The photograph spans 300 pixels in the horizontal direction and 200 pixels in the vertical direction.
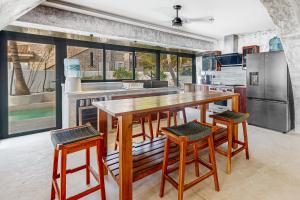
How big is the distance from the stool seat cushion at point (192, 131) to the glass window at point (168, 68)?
438 centimetres

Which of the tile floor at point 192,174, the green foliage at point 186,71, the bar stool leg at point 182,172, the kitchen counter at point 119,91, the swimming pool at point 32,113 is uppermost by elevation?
the green foliage at point 186,71

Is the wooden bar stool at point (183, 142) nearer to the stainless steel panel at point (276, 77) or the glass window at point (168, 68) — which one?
the stainless steel panel at point (276, 77)

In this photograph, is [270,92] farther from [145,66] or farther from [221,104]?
[145,66]

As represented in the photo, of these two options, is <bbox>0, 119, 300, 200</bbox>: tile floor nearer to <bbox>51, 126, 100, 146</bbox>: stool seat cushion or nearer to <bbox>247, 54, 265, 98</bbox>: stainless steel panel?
<bbox>51, 126, 100, 146</bbox>: stool seat cushion

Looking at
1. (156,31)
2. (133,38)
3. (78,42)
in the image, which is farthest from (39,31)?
(156,31)

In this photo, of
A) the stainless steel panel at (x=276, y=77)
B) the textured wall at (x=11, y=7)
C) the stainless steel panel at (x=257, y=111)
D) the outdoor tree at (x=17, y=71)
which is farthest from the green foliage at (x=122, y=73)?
the stainless steel panel at (x=276, y=77)

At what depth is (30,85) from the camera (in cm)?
400

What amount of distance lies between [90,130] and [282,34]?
3.54m

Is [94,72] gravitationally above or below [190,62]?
below

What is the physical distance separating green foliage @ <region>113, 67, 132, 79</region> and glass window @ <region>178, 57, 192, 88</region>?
95.7 inches

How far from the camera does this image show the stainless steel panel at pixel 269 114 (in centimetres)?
400

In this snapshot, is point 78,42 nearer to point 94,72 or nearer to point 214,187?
point 94,72

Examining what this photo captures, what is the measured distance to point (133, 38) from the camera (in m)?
4.56

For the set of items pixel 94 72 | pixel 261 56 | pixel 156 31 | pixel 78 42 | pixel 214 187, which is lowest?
pixel 214 187
